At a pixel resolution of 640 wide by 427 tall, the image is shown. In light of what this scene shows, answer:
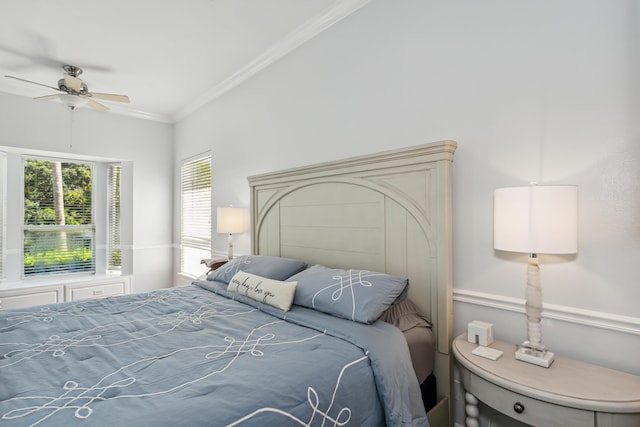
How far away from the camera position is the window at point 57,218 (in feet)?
13.3

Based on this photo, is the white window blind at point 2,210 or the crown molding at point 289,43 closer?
the crown molding at point 289,43

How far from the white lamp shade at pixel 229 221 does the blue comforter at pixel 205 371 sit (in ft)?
4.75

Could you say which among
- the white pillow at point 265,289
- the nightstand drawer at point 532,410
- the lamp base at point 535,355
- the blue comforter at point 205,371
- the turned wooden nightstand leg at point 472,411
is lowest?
the turned wooden nightstand leg at point 472,411

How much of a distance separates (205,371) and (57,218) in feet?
14.0

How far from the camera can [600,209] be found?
57.0 inches

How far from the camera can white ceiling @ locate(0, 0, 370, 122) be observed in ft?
8.15

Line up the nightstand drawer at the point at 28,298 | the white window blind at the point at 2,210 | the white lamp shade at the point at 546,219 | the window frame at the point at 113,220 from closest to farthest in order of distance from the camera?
the white lamp shade at the point at 546,219 → the nightstand drawer at the point at 28,298 → the white window blind at the point at 2,210 → the window frame at the point at 113,220

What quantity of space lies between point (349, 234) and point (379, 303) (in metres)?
0.76

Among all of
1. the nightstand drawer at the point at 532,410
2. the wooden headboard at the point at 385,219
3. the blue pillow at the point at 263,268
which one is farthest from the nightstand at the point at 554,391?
the blue pillow at the point at 263,268

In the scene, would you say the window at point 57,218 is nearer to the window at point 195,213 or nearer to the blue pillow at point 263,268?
the window at point 195,213

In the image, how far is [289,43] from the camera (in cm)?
295

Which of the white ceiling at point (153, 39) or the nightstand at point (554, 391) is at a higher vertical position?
the white ceiling at point (153, 39)

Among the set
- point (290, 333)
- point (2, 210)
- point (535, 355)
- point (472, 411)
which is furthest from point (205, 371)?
point (2, 210)

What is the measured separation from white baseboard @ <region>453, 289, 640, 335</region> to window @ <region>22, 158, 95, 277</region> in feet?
15.4
